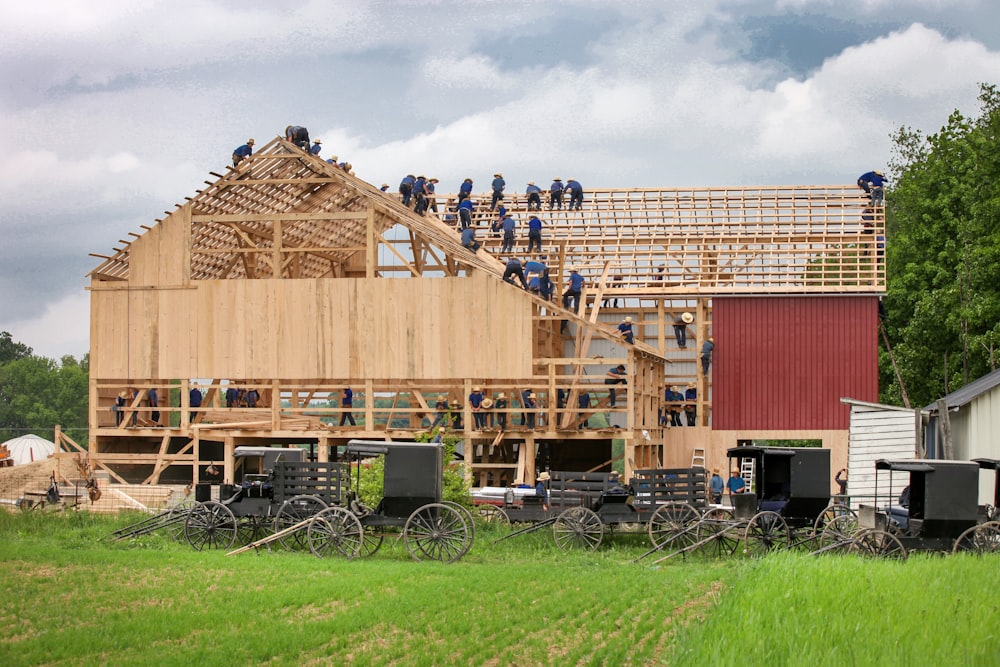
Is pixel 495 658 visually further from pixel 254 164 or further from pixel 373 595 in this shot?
pixel 254 164

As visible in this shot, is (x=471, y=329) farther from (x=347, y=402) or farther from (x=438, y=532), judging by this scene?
(x=438, y=532)

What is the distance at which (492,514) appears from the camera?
2783 cm

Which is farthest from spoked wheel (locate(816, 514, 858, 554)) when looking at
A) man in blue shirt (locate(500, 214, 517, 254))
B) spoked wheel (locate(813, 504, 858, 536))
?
man in blue shirt (locate(500, 214, 517, 254))

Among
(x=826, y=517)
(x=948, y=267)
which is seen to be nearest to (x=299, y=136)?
(x=826, y=517)

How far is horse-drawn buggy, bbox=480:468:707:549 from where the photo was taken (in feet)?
79.0

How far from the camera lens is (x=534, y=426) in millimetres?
35562

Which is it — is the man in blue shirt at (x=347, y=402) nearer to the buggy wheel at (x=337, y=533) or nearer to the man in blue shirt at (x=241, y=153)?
the man in blue shirt at (x=241, y=153)

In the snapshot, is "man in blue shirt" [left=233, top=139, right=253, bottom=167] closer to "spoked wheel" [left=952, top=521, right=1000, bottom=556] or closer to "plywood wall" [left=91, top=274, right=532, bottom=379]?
"plywood wall" [left=91, top=274, right=532, bottom=379]

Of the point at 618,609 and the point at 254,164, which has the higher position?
the point at 254,164

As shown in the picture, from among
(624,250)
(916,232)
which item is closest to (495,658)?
(624,250)

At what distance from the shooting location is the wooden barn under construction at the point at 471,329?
3547 cm

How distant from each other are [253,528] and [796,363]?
809 inches

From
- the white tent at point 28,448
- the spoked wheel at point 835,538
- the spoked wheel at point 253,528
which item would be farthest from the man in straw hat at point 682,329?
the white tent at point 28,448

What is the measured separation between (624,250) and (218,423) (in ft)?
46.7
